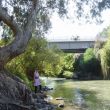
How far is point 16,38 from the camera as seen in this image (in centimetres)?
1916

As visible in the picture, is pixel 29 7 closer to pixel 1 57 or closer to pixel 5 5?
pixel 5 5

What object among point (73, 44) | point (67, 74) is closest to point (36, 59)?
point (73, 44)

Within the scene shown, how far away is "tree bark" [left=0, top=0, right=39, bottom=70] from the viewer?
18.7m

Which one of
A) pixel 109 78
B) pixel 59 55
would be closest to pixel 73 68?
pixel 109 78

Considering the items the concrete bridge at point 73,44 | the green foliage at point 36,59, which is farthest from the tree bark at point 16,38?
the concrete bridge at point 73,44

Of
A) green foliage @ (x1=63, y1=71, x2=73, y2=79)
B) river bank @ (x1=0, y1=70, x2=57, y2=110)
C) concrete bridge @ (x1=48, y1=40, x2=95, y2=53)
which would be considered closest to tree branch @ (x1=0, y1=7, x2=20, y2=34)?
river bank @ (x1=0, y1=70, x2=57, y2=110)

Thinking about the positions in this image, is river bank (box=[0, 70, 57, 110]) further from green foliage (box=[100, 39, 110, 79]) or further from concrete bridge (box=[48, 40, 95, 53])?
concrete bridge (box=[48, 40, 95, 53])

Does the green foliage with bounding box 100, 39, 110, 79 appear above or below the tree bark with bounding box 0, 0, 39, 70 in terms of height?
below

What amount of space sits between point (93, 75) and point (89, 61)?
2.54 meters

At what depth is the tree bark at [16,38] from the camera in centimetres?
1867

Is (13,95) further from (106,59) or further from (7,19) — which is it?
(106,59)

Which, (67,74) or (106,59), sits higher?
(106,59)

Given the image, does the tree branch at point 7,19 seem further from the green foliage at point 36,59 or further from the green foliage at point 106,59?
the green foliage at point 106,59

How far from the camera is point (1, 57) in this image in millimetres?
18578
